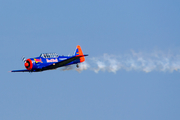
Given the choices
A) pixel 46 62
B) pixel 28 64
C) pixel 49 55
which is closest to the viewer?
pixel 28 64

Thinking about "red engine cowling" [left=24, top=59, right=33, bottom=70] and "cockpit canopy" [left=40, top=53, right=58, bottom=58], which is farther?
"cockpit canopy" [left=40, top=53, right=58, bottom=58]

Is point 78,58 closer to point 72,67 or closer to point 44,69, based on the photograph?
point 72,67

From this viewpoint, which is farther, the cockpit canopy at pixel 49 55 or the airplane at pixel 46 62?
the cockpit canopy at pixel 49 55

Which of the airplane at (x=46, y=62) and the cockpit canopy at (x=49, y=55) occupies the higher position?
the cockpit canopy at (x=49, y=55)

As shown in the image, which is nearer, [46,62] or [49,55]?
[46,62]

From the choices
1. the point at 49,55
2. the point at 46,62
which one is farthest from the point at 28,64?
the point at 49,55

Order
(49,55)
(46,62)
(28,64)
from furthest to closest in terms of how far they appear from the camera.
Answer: (49,55) → (46,62) → (28,64)

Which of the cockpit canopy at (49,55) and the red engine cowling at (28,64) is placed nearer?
the red engine cowling at (28,64)

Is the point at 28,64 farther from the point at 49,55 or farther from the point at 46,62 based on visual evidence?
the point at 49,55

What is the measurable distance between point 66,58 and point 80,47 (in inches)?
238

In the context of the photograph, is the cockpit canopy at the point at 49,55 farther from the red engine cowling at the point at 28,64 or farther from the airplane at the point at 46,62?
the red engine cowling at the point at 28,64

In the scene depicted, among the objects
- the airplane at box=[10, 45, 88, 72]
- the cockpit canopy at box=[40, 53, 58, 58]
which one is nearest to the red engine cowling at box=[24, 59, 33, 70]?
the airplane at box=[10, 45, 88, 72]

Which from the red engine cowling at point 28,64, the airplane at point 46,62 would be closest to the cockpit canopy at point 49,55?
the airplane at point 46,62

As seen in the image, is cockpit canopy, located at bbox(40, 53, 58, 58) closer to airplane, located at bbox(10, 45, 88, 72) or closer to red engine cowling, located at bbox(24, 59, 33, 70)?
airplane, located at bbox(10, 45, 88, 72)
